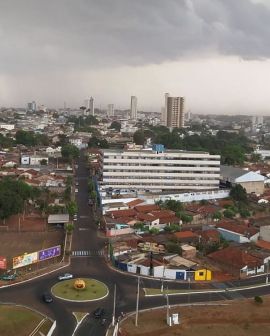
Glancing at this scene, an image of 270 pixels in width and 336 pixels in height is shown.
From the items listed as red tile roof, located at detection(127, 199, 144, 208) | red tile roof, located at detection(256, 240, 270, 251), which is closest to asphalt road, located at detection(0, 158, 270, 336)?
red tile roof, located at detection(256, 240, 270, 251)

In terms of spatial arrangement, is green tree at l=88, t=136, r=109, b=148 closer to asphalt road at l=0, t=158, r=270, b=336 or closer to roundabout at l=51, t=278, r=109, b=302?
asphalt road at l=0, t=158, r=270, b=336

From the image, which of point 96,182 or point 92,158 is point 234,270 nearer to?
point 96,182

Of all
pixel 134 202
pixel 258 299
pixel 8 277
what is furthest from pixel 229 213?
pixel 8 277

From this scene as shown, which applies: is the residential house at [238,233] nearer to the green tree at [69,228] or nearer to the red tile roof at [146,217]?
the red tile roof at [146,217]

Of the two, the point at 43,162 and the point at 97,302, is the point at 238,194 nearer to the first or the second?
the point at 97,302

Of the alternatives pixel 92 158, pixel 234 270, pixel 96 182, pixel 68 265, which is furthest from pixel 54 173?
pixel 234 270

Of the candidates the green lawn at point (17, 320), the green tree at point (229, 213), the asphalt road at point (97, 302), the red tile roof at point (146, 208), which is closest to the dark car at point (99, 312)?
the asphalt road at point (97, 302)
